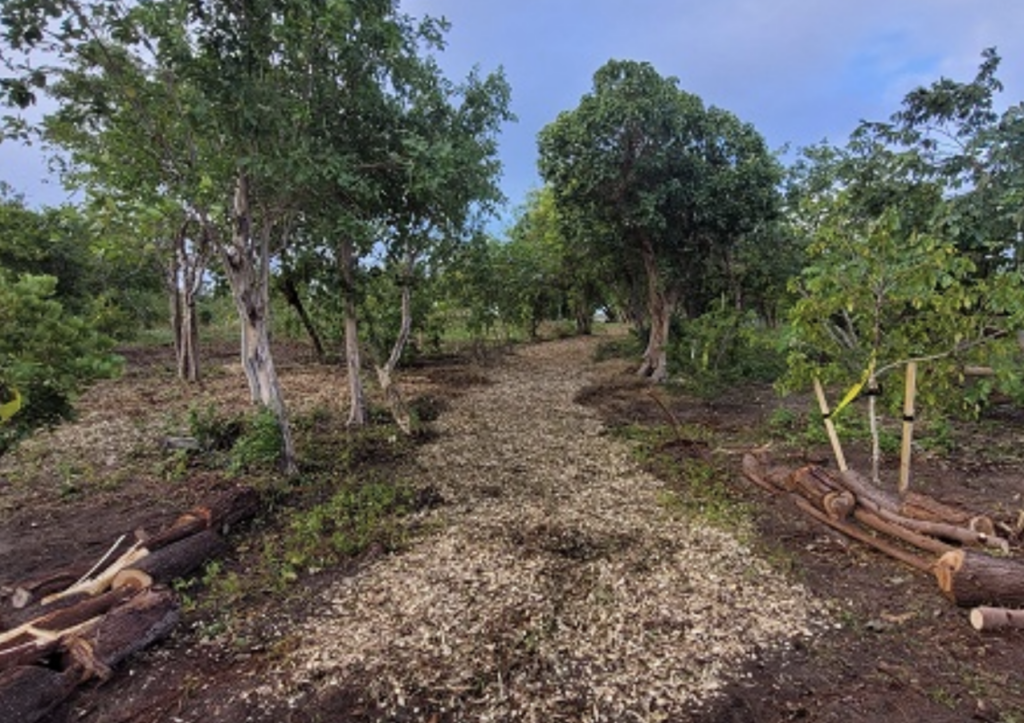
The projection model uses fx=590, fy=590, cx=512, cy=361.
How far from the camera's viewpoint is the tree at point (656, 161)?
993 cm

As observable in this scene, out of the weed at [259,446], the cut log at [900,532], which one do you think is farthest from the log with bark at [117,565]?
the cut log at [900,532]

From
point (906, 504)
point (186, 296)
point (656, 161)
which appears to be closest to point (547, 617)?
point (906, 504)

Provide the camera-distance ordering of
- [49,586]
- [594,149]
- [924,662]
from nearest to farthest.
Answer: [924,662], [49,586], [594,149]

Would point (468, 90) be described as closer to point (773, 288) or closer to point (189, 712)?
point (189, 712)

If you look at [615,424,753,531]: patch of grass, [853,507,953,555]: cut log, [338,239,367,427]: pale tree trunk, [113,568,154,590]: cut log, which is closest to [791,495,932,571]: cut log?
[853,507,953,555]: cut log

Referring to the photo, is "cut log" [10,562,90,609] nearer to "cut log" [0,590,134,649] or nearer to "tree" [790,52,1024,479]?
"cut log" [0,590,134,649]

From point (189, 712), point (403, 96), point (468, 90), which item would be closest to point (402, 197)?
point (403, 96)

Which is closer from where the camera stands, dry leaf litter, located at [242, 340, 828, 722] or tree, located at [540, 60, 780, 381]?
dry leaf litter, located at [242, 340, 828, 722]

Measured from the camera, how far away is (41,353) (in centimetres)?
324

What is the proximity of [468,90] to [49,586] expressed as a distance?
6.32 metres

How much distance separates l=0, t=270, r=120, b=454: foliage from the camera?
10.2 feet

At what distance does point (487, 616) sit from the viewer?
148 inches

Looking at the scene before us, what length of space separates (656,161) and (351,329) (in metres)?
5.79

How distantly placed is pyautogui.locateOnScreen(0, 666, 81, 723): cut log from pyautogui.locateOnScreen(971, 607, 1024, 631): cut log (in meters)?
5.07
